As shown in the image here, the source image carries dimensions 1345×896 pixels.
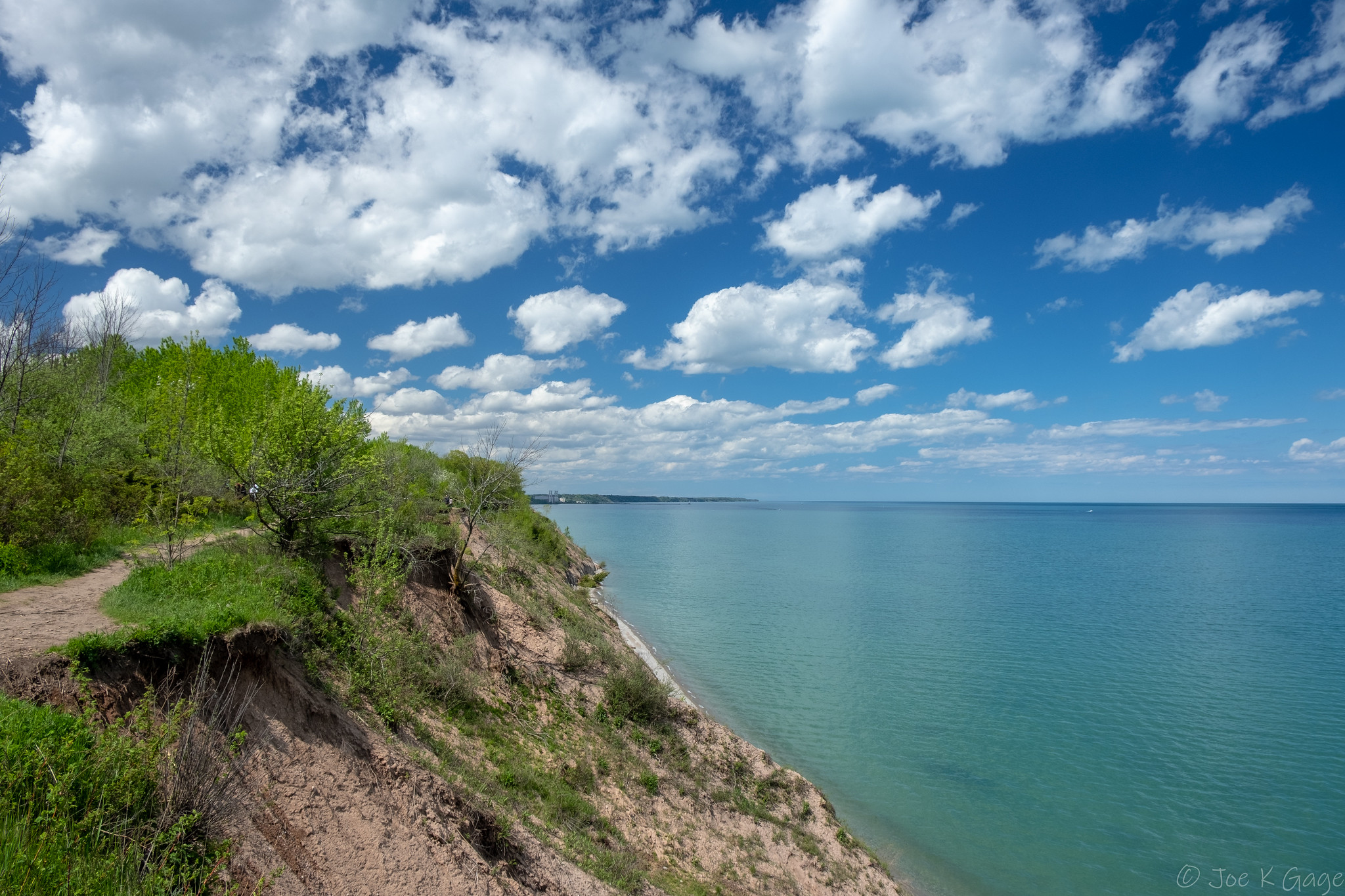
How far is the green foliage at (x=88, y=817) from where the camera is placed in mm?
5488

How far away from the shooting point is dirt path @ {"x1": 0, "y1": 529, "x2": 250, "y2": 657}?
8992 mm

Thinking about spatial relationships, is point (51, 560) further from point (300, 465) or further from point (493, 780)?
point (493, 780)

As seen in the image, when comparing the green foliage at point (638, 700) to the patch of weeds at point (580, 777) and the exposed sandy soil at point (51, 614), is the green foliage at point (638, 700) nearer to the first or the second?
the patch of weeds at point (580, 777)

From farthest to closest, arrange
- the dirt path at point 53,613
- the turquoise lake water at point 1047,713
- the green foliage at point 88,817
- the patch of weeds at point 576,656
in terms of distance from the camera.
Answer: the patch of weeds at point 576,656
the turquoise lake water at point 1047,713
the dirt path at point 53,613
the green foliage at point 88,817

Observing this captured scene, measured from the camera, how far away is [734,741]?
20.0 metres

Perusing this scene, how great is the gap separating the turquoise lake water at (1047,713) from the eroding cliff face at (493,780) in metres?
4.31

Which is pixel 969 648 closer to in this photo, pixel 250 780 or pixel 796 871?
pixel 796 871

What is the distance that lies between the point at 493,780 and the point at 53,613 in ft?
27.9

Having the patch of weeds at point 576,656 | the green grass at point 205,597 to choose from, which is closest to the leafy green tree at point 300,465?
the green grass at point 205,597

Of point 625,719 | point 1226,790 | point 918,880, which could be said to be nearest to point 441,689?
point 625,719

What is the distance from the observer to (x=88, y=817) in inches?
233

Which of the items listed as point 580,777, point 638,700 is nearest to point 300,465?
point 580,777

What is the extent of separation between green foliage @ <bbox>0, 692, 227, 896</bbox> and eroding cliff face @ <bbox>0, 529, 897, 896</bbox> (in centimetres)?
90

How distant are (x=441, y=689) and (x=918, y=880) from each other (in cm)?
1329
